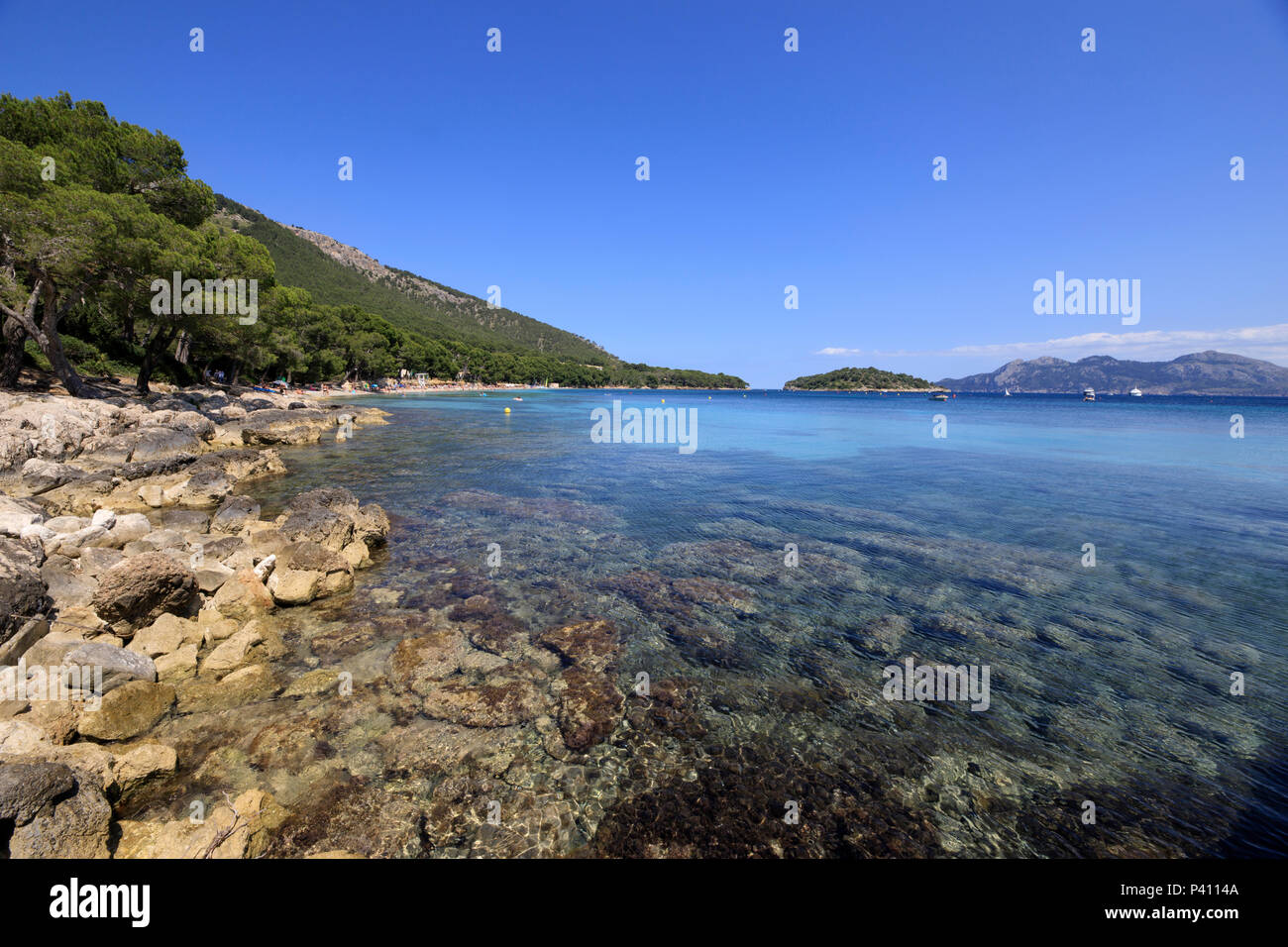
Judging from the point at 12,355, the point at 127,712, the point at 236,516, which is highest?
the point at 12,355

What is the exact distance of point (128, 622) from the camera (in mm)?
7969

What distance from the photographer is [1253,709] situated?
7.42m

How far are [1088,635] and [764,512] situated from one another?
10369 mm

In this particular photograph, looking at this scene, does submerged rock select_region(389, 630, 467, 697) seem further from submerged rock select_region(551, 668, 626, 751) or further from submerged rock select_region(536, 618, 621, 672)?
submerged rock select_region(551, 668, 626, 751)

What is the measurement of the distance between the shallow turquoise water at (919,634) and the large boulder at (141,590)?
10.8 feet

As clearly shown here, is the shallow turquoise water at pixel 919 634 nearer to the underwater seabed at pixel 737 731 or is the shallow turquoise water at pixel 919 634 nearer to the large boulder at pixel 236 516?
the underwater seabed at pixel 737 731

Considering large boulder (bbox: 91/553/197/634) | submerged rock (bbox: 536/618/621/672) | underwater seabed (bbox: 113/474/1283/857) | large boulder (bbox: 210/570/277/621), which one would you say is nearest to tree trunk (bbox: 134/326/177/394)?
large boulder (bbox: 210/570/277/621)

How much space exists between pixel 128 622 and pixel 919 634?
13.8m

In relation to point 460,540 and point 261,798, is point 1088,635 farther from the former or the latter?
point 460,540

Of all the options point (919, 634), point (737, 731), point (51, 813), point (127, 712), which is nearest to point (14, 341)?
point (127, 712)

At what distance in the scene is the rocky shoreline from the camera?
458cm

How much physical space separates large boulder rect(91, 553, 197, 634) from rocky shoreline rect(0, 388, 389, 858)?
2 centimetres

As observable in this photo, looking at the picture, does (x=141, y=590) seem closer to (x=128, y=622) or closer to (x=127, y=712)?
(x=128, y=622)
